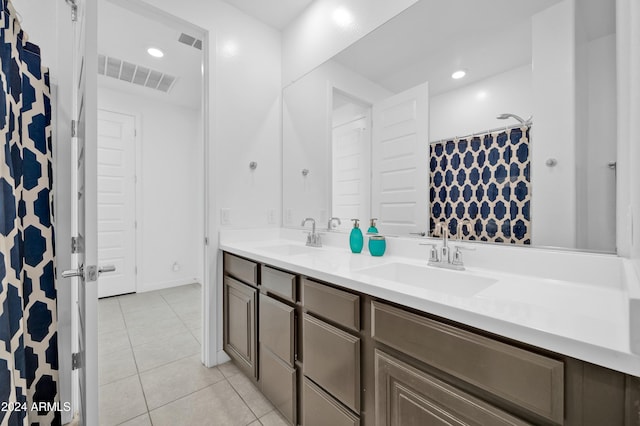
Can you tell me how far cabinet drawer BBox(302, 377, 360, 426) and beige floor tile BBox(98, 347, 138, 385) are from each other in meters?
1.43

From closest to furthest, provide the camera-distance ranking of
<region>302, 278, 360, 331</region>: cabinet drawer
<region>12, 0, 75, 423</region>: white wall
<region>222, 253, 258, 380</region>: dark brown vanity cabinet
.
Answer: <region>302, 278, 360, 331</region>: cabinet drawer → <region>12, 0, 75, 423</region>: white wall → <region>222, 253, 258, 380</region>: dark brown vanity cabinet

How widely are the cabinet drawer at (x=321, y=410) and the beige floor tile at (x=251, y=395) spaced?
37cm

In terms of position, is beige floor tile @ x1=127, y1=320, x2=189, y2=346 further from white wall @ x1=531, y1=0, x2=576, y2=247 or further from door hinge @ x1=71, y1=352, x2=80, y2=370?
white wall @ x1=531, y1=0, x2=576, y2=247

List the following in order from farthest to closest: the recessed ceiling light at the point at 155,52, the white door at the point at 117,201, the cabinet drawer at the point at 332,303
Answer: the white door at the point at 117,201 < the recessed ceiling light at the point at 155,52 < the cabinet drawer at the point at 332,303

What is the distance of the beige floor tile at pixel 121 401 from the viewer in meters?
1.48

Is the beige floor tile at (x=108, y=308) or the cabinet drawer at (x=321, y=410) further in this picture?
the beige floor tile at (x=108, y=308)

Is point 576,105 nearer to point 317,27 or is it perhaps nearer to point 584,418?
point 584,418

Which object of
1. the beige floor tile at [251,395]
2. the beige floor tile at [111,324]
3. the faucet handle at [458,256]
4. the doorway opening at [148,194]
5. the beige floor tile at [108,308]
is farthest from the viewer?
the beige floor tile at [108,308]

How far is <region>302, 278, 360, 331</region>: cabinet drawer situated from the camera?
1010 mm

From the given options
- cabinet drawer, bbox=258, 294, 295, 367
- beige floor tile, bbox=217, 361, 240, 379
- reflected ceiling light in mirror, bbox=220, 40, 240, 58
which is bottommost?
beige floor tile, bbox=217, 361, 240, 379

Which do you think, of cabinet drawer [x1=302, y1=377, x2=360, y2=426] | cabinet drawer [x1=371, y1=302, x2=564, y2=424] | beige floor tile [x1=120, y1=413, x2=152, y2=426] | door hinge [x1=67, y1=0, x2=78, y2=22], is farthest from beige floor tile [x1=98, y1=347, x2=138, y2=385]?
door hinge [x1=67, y1=0, x2=78, y2=22]

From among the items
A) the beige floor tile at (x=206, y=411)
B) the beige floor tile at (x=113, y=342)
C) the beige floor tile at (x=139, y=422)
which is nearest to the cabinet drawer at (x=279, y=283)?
the beige floor tile at (x=206, y=411)

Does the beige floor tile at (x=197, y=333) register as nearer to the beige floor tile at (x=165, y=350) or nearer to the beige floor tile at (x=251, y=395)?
the beige floor tile at (x=165, y=350)

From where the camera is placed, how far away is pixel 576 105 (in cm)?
95
